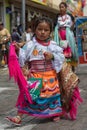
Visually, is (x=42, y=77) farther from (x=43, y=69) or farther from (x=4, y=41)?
(x=4, y=41)

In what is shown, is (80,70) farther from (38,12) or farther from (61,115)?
(38,12)

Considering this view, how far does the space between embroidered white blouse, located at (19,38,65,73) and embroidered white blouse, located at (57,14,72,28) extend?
473 centimetres

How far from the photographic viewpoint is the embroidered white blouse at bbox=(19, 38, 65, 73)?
613 cm

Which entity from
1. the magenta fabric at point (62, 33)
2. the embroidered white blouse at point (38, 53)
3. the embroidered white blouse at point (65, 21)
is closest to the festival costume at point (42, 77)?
the embroidered white blouse at point (38, 53)

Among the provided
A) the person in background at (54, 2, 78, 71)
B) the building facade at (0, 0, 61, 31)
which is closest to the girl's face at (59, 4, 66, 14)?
the person in background at (54, 2, 78, 71)

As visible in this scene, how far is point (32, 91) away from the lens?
604 centimetres

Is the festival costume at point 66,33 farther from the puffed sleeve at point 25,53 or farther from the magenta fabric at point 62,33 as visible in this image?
the puffed sleeve at point 25,53

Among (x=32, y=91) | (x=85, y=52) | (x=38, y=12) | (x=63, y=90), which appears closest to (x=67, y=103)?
(x=63, y=90)

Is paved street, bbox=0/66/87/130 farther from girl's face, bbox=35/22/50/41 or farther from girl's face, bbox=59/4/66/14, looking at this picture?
girl's face, bbox=59/4/66/14

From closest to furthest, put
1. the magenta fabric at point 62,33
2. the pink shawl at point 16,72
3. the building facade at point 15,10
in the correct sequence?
the pink shawl at point 16,72 < the magenta fabric at point 62,33 < the building facade at point 15,10

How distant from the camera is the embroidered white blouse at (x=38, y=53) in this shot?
241 inches

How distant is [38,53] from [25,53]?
17 centimetres

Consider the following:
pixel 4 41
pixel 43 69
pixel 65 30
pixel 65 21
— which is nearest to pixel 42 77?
pixel 43 69

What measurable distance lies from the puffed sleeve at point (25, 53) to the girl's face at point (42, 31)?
155 mm
